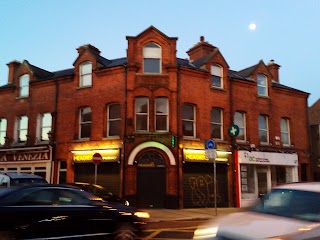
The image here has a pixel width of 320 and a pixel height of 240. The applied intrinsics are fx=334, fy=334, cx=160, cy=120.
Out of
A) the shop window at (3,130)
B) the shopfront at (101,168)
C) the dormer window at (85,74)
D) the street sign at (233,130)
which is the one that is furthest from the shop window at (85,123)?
the street sign at (233,130)

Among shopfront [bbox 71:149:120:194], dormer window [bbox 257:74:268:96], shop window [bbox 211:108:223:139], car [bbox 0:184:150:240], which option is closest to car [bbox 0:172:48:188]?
shopfront [bbox 71:149:120:194]

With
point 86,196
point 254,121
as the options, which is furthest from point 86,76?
point 86,196

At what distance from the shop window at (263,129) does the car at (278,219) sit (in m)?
17.2

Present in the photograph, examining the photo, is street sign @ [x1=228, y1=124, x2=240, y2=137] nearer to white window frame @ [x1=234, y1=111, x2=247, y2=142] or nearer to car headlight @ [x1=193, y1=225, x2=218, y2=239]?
white window frame @ [x1=234, y1=111, x2=247, y2=142]

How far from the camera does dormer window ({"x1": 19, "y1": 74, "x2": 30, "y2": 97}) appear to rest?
23.8 metres

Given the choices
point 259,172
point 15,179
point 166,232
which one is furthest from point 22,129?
point 259,172

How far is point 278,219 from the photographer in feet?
17.2

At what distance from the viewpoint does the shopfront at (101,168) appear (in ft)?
61.6

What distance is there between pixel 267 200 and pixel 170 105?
13.1m

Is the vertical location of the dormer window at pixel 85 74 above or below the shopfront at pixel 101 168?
above

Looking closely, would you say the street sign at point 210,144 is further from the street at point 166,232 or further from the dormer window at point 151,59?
the dormer window at point 151,59

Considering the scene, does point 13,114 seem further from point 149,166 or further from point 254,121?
point 254,121

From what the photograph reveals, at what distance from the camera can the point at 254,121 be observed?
22.5m

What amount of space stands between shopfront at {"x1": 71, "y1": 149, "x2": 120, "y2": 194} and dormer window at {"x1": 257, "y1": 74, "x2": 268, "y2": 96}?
11.4 metres
